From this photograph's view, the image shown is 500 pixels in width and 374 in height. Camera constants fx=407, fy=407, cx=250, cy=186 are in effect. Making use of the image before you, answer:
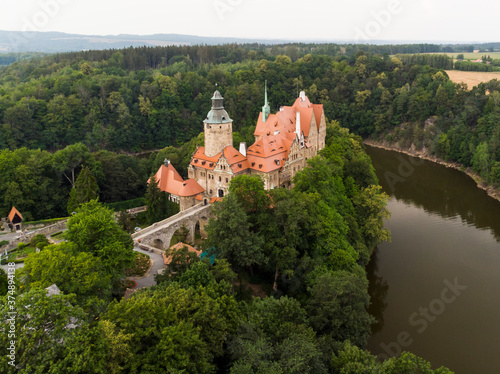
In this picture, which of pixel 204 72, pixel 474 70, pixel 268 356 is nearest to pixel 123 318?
pixel 268 356

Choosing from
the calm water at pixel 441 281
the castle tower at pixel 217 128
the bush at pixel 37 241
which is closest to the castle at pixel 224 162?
the castle tower at pixel 217 128

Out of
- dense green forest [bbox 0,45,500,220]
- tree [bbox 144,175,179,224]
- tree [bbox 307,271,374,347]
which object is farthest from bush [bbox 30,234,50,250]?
tree [bbox 307,271,374,347]

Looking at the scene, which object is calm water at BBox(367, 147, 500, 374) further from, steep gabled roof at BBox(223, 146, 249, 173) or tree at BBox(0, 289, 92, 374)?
tree at BBox(0, 289, 92, 374)

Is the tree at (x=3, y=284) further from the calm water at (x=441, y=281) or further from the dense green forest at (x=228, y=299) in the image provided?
the calm water at (x=441, y=281)

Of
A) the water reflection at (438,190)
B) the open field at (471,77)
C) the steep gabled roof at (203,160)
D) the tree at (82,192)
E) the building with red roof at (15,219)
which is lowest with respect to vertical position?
the water reflection at (438,190)

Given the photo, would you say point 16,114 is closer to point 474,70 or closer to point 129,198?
point 129,198

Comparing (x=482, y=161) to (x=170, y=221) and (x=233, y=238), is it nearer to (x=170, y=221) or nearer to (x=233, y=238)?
(x=170, y=221)

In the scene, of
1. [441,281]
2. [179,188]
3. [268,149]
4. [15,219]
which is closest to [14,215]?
[15,219]
